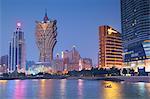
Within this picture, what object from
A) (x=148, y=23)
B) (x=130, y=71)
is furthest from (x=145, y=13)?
(x=130, y=71)

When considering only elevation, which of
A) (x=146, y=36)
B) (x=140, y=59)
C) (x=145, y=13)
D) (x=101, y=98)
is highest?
(x=145, y=13)

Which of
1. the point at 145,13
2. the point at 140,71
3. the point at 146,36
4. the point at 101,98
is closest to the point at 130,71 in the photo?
the point at 140,71

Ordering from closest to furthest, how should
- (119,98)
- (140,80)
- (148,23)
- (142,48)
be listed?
(119,98)
(140,80)
(142,48)
(148,23)

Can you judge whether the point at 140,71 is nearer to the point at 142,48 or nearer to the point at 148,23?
the point at 142,48

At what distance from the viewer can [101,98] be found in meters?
61.7

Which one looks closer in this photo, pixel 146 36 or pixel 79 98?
pixel 79 98

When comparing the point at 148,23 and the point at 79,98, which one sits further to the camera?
the point at 148,23

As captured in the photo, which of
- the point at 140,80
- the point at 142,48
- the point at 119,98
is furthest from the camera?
the point at 142,48

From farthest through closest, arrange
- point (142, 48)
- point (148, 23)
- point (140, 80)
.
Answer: point (148, 23)
point (142, 48)
point (140, 80)

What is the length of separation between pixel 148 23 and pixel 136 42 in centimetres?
1332

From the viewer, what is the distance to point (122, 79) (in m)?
171

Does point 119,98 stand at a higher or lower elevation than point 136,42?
lower

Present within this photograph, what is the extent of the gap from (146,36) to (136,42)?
714 centimetres

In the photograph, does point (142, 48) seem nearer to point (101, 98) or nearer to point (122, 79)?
point (122, 79)
